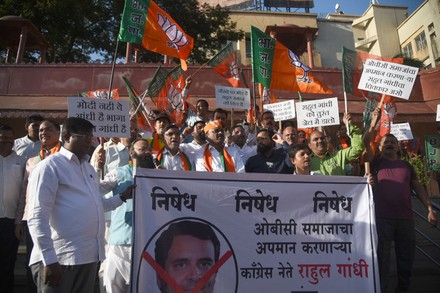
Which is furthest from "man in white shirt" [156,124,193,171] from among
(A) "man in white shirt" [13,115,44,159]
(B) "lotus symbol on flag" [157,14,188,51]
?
(B) "lotus symbol on flag" [157,14,188,51]

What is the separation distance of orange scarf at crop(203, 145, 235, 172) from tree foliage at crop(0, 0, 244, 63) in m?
12.9

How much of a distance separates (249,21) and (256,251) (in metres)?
22.3

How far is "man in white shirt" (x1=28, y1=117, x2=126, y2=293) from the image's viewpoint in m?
2.51

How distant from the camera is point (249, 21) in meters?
24.0

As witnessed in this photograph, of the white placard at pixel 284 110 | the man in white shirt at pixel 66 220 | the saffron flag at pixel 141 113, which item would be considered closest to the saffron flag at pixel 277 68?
the white placard at pixel 284 110

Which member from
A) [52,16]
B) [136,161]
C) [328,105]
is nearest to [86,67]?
[52,16]

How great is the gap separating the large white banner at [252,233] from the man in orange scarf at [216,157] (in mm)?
927

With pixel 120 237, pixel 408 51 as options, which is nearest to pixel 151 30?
pixel 120 237

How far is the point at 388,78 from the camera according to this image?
5.38 meters

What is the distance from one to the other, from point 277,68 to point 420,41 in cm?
2334

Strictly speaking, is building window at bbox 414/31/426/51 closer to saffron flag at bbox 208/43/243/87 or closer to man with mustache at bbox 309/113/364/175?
saffron flag at bbox 208/43/243/87

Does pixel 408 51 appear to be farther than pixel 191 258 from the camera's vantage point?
Yes

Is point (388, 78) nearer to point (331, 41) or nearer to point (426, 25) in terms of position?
point (331, 41)

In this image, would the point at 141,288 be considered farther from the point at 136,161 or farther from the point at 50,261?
the point at 136,161
